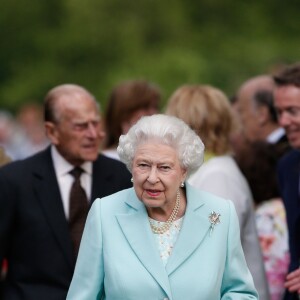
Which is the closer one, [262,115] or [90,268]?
[90,268]

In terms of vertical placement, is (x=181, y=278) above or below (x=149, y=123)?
below

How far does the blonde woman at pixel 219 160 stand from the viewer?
9.39m

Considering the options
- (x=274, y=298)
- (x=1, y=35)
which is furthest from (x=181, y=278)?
(x=1, y=35)

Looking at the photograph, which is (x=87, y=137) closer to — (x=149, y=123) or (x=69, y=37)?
(x=149, y=123)

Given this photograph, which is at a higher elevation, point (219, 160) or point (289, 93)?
point (289, 93)

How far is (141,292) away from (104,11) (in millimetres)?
17668

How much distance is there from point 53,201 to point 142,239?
169 cm

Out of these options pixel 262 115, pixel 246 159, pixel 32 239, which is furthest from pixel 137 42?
pixel 32 239

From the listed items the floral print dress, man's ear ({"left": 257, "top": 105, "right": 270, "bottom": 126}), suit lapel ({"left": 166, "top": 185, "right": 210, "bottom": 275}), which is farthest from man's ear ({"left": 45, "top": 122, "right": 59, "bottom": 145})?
man's ear ({"left": 257, "top": 105, "right": 270, "bottom": 126})

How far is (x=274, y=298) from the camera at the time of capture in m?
10.1

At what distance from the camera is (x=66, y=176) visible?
9188 millimetres

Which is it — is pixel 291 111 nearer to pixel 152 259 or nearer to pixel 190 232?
pixel 190 232

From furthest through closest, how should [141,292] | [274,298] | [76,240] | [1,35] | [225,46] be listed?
[1,35] → [225,46] → [274,298] → [76,240] → [141,292]

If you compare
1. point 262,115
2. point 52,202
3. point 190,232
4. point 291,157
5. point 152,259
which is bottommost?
point 152,259
